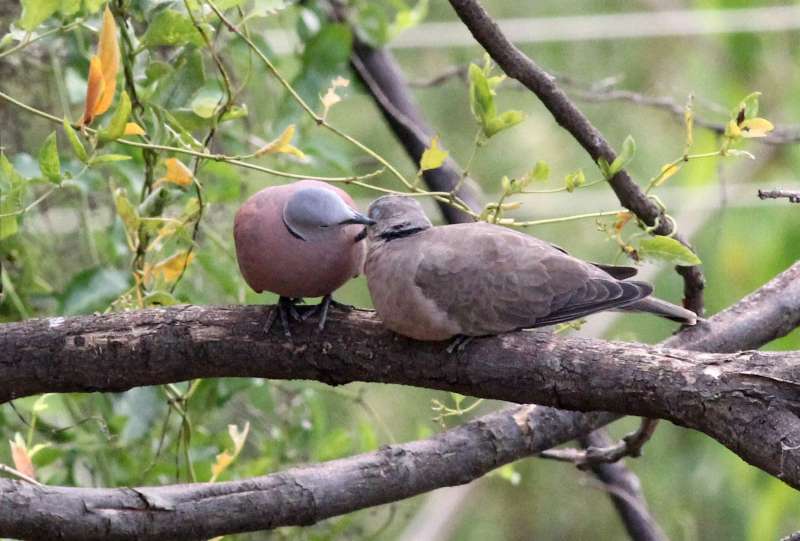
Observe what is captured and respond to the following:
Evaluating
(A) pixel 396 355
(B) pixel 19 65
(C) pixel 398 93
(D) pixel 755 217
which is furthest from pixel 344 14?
(D) pixel 755 217

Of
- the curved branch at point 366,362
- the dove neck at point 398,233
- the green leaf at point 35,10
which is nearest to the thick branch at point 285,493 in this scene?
the curved branch at point 366,362

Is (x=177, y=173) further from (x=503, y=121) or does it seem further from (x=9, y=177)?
(x=503, y=121)

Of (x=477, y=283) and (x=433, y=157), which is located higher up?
(x=433, y=157)

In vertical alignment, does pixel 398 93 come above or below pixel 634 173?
above

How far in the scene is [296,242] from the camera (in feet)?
3.54

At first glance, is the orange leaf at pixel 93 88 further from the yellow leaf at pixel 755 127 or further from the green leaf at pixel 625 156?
the yellow leaf at pixel 755 127

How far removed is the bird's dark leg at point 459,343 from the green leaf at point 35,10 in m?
0.51

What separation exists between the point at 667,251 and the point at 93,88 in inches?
22.7

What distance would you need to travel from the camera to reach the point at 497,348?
1.00 metres

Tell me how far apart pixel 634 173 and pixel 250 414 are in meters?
1.90

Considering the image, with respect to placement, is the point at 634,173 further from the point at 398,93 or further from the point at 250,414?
the point at 250,414

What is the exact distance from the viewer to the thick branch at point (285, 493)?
37.5 inches

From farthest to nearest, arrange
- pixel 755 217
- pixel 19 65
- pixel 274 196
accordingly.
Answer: pixel 755 217
pixel 19 65
pixel 274 196

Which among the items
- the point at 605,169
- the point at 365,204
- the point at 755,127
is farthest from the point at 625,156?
the point at 365,204
